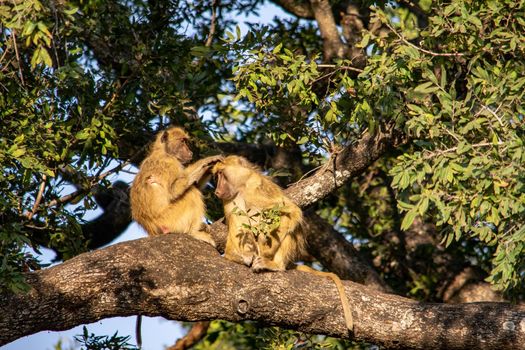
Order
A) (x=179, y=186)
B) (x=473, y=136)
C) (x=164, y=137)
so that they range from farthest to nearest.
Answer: (x=164, y=137), (x=179, y=186), (x=473, y=136)

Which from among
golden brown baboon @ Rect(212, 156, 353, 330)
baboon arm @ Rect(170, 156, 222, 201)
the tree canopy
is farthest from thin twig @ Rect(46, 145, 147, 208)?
golden brown baboon @ Rect(212, 156, 353, 330)

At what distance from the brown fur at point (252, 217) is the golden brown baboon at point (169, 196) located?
23cm

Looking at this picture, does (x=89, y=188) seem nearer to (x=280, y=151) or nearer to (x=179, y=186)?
(x=179, y=186)

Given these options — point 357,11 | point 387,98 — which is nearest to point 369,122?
point 387,98

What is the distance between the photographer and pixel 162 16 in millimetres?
8602

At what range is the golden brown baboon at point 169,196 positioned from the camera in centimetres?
759

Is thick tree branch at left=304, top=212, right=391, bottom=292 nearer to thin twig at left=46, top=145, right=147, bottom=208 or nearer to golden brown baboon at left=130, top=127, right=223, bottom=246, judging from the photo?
golden brown baboon at left=130, top=127, right=223, bottom=246

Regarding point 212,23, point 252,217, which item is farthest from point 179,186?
point 212,23

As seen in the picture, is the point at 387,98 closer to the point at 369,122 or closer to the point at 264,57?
the point at 369,122

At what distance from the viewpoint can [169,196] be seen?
7.70 metres

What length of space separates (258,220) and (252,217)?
0.06 metres

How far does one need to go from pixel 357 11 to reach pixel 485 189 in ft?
16.2

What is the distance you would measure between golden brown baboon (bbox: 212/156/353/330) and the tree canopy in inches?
11.0

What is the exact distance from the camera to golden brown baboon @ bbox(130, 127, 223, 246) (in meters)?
7.59
